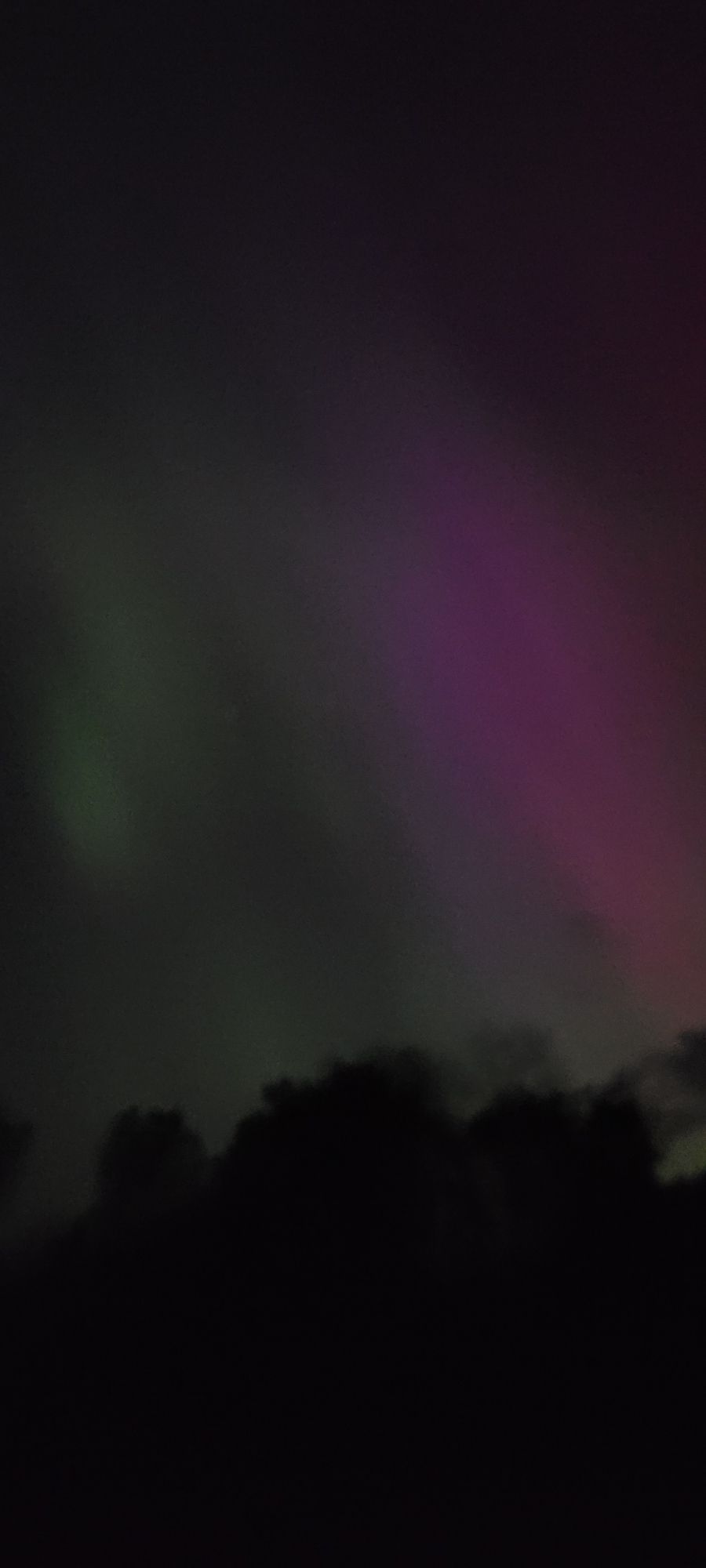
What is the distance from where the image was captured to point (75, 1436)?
75.4 m

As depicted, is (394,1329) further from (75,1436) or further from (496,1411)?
(75,1436)

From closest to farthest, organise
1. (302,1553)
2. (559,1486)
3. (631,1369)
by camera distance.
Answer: (302,1553) → (559,1486) → (631,1369)

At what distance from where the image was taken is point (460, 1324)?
86.8m

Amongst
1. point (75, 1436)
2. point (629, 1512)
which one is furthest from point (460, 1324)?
point (75, 1436)

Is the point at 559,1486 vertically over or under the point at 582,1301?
under

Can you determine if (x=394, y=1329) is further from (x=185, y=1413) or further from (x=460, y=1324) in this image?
(x=185, y=1413)

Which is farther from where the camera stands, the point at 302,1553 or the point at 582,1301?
the point at 582,1301

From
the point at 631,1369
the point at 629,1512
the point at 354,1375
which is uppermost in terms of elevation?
the point at 354,1375

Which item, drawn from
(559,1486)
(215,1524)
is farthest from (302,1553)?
(559,1486)

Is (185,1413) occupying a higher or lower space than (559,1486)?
higher

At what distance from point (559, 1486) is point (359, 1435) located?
11579 mm

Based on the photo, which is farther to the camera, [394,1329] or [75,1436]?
[394,1329]

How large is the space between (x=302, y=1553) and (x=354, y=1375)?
13.3 meters

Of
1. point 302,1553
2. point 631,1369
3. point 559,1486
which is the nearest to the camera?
point 302,1553
